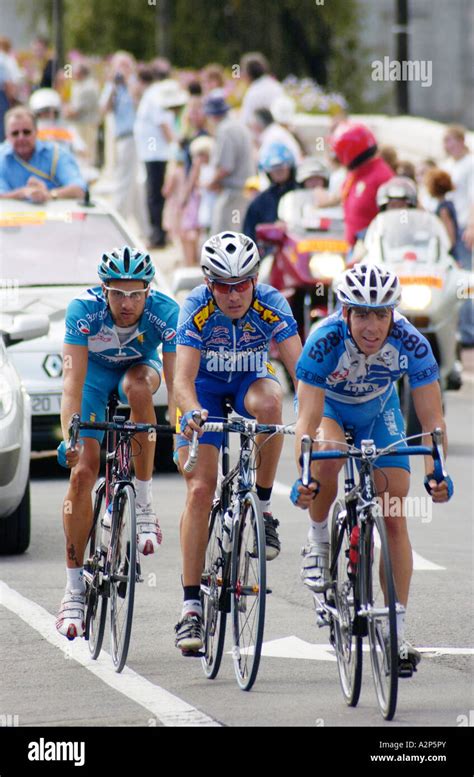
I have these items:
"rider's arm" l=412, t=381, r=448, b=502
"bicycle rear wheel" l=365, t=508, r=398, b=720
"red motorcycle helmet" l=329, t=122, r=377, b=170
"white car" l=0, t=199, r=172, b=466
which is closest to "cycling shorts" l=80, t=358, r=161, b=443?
"rider's arm" l=412, t=381, r=448, b=502

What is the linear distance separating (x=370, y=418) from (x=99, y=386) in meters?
1.30

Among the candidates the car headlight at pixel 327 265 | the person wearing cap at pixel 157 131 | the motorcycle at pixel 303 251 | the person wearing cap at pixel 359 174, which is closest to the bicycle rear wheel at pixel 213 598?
the person wearing cap at pixel 359 174

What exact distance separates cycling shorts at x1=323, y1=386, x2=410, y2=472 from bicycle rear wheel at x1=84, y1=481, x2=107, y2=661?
3.97ft

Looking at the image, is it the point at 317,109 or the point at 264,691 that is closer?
the point at 264,691

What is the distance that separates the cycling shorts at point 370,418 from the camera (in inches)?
318

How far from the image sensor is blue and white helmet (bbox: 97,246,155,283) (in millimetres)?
8438

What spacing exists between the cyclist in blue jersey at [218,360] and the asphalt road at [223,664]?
1.30 ft

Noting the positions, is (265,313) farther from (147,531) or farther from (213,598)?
(213,598)

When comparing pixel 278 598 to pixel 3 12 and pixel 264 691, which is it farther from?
pixel 3 12

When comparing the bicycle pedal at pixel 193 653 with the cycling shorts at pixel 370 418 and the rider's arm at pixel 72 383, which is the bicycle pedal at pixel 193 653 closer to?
the rider's arm at pixel 72 383

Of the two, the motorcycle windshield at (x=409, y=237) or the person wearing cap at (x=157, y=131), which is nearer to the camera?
the motorcycle windshield at (x=409, y=237)
